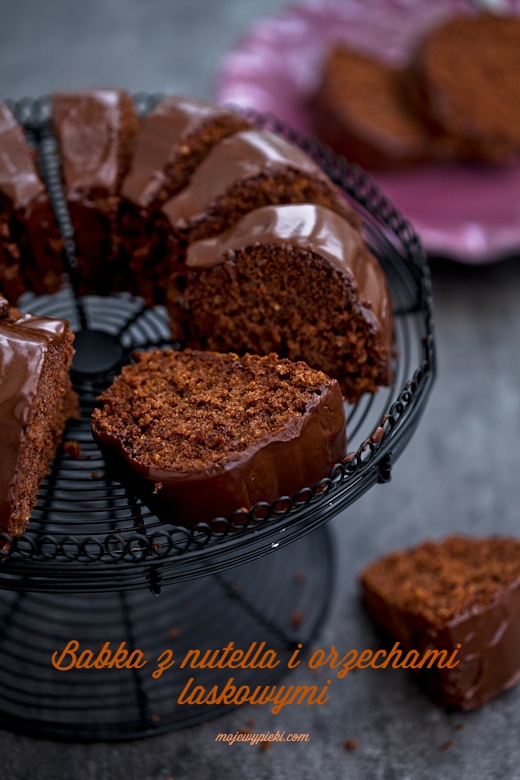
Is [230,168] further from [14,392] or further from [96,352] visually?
[14,392]

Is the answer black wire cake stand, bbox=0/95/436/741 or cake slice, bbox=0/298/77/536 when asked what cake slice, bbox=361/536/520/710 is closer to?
black wire cake stand, bbox=0/95/436/741

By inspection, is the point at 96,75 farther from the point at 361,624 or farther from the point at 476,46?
the point at 361,624

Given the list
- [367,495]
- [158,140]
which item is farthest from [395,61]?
[367,495]

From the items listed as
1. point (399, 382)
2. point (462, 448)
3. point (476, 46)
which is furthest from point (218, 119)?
point (476, 46)

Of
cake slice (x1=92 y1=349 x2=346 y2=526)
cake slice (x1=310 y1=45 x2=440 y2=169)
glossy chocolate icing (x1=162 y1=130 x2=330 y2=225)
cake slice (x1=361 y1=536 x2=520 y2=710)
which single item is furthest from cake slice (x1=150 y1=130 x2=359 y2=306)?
cake slice (x1=310 y1=45 x2=440 y2=169)
